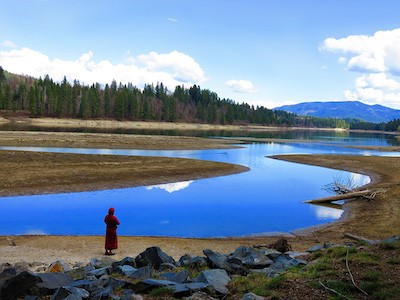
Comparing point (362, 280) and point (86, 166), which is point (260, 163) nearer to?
point (86, 166)

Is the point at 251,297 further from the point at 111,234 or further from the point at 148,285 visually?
the point at 111,234

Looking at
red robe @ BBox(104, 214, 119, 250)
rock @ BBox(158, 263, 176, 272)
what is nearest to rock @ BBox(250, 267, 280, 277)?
rock @ BBox(158, 263, 176, 272)

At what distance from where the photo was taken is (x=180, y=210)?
27.3 m

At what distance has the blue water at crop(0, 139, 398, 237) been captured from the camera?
892 inches

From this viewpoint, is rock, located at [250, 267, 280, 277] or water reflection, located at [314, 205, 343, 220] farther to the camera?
water reflection, located at [314, 205, 343, 220]

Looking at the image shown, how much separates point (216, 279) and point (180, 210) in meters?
17.3

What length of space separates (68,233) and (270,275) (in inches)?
539

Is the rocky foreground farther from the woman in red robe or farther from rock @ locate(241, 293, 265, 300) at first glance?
the woman in red robe

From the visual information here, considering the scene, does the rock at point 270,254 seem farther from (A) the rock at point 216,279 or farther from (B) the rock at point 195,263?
(A) the rock at point 216,279

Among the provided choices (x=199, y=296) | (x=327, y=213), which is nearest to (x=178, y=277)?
(x=199, y=296)

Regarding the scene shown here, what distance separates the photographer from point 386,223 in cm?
2358

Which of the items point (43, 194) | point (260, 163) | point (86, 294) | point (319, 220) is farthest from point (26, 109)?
point (86, 294)

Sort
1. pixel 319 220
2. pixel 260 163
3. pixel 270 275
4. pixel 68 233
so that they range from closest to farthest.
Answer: pixel 270 275, pixel 68 233, pixel 319 220, pixel 260 163

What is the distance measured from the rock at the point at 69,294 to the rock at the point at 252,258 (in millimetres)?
5577
